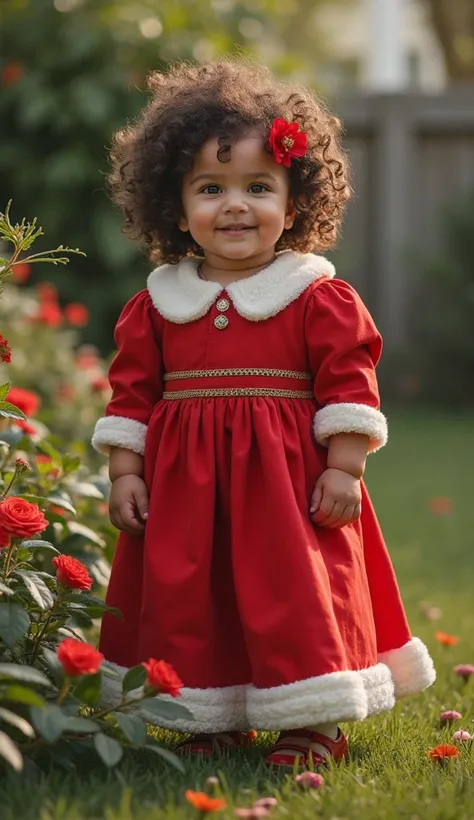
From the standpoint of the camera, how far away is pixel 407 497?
19.8 ft

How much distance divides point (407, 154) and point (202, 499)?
6897 millimetres

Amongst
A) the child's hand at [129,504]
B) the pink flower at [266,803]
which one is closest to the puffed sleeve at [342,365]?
the child's hand at [129,504]

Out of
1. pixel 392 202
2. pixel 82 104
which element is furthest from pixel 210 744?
pixel 392 202

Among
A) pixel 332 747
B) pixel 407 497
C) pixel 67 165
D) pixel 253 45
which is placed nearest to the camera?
pixel 332 747

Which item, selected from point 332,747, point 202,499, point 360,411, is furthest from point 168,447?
point 332,747

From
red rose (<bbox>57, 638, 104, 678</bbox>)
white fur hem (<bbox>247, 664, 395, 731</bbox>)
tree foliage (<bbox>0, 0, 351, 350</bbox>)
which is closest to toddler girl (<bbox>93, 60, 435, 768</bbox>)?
white fur hem (<bbox>247, 664, 395, 731</bbox>)

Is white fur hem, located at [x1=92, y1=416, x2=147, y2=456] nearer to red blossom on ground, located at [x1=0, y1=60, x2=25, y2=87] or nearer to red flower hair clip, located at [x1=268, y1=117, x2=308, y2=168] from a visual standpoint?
red flower hair clip, located at [x1=268, y1=117, x2=308, y2=168]

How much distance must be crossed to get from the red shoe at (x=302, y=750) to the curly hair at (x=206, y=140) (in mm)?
1045

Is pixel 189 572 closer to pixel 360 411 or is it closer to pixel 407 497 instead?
pixel 360 411

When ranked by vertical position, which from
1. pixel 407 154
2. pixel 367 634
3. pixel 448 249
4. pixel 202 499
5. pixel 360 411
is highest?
pixel 407 154

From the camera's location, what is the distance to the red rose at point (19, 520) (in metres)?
2.12

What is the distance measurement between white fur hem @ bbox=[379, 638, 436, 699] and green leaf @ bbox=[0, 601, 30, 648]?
2.80 ft

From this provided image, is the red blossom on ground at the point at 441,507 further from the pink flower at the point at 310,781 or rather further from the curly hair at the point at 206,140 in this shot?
the pink flower at the point at 310,781

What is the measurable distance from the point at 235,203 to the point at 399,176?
6.63 m
